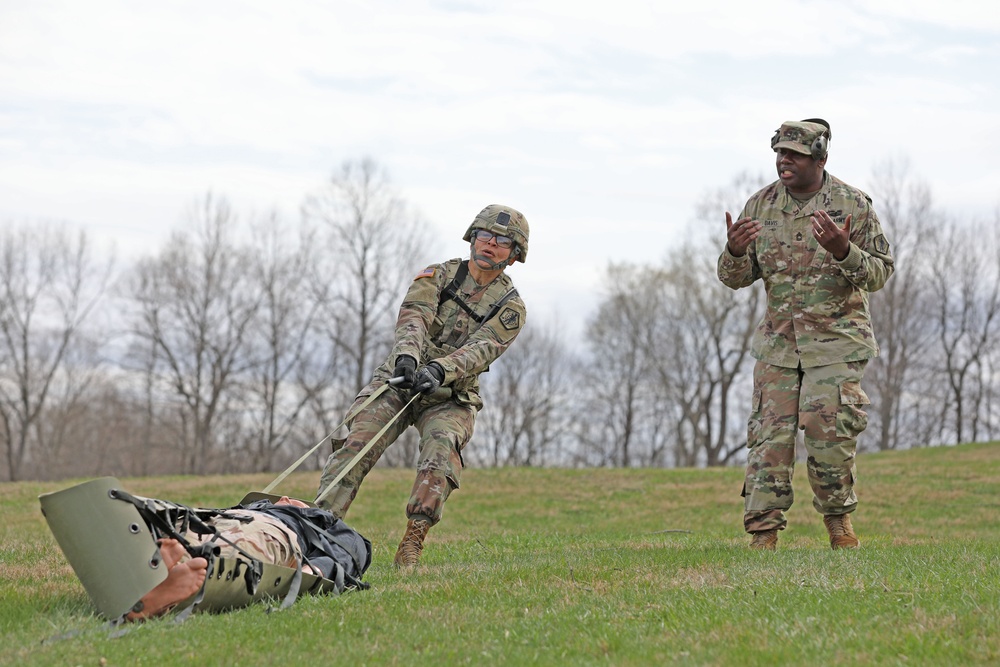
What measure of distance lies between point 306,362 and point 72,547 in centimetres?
5188

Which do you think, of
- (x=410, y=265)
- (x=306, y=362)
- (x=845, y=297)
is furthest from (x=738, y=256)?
(x=306, y=362)

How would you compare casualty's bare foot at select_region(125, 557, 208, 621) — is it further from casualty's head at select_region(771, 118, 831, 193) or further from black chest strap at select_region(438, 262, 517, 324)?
casualty's head at select_region(771, 118, 831, 193)

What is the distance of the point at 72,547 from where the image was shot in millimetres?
4699

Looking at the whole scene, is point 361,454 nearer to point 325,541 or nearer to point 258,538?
point 325,541

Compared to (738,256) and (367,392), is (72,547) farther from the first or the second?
(738,256)

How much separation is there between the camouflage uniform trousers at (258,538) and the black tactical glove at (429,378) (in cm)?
177

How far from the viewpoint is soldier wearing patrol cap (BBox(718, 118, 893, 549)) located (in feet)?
25.1

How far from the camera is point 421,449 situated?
292 inches

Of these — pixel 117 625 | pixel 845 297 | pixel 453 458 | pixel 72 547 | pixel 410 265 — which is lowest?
pixel 117 625

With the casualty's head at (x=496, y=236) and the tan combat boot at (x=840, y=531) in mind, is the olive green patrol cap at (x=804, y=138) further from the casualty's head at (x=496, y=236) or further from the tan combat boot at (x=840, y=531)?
the tan combat boot at (x=840, y=531)

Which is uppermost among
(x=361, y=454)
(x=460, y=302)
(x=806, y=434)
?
(x=460, y=302)

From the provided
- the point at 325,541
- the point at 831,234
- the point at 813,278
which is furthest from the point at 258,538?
the point at 813,278

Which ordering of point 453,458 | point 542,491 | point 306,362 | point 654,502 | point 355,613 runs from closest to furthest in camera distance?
1. point 355,613
2. point 453,458
3. point 654,502
4. point 542,491
5. point 306,362

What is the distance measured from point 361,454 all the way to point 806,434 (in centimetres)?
318
